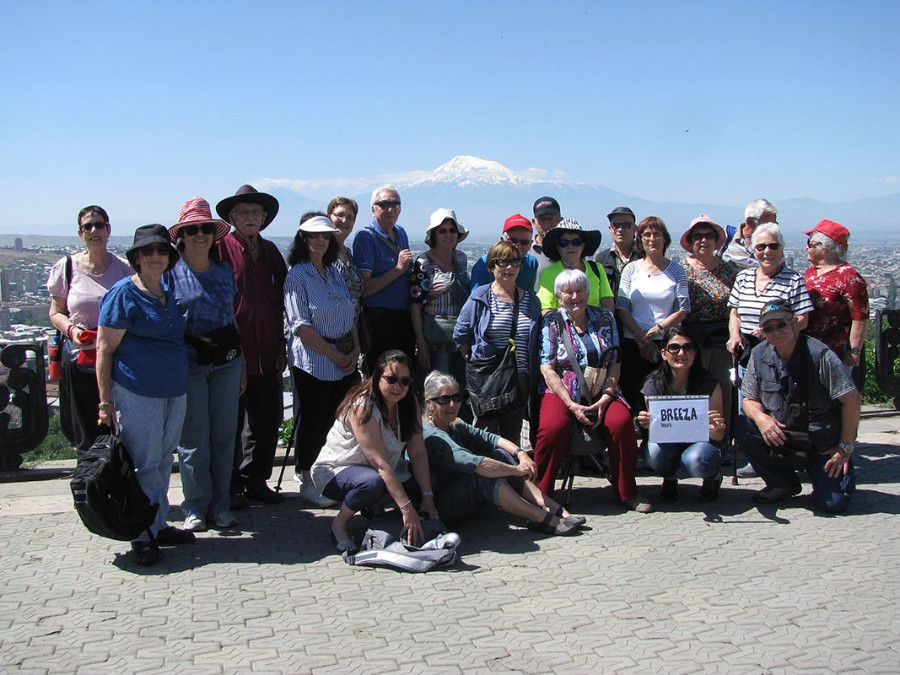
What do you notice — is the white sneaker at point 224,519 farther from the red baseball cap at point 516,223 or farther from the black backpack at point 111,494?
the red baseball cap at point 516,223

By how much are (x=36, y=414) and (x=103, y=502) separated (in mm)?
2496

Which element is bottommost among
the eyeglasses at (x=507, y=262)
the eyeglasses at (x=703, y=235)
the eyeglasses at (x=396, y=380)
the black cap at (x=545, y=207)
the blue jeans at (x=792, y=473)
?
the blue jeans at (x=792, y=473)

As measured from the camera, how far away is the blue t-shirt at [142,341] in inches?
186

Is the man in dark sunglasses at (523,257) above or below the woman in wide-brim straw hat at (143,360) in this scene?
above

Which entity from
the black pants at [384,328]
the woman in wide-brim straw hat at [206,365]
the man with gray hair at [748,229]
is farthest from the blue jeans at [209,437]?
the man with gray hair at [748,229]

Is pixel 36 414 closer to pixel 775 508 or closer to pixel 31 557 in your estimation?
pixel 31 557

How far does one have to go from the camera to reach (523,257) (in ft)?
21.8

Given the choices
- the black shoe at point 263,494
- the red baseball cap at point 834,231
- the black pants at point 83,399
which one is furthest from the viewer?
the red baseball cap at point 834,231

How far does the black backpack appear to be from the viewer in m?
4.55

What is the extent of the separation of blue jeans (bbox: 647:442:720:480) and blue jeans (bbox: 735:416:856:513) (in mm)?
293

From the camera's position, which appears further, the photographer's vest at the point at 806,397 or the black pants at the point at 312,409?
the black pants at the point at 312,409

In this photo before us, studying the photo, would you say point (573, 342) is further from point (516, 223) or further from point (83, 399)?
point (83, 399)

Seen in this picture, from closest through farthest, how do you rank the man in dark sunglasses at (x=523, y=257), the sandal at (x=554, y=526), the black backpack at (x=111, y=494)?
1. the black backpack at (x=111, y=494)
2. the sandal at (x=554, y=526)
3. the man in dark sunglasses at (x=523, y=257)

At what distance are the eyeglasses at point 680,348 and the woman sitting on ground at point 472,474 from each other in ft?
4.37
